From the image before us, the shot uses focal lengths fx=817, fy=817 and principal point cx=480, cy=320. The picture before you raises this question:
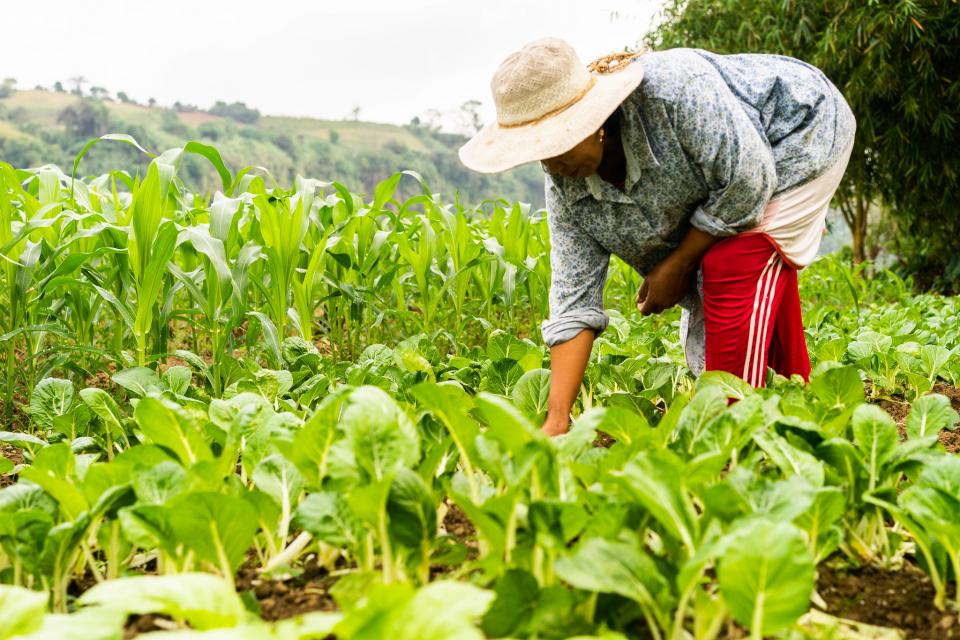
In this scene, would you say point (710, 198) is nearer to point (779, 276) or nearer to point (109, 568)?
point (779, 276)

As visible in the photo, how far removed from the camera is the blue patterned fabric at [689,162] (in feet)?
6.38

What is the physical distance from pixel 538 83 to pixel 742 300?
2.85 feet

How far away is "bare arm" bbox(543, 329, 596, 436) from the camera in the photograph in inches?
72.8

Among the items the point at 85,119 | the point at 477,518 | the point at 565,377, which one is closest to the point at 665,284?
the point at 565,377

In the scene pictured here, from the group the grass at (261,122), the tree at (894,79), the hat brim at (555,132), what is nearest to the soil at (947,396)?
the hat brim at (555,132)

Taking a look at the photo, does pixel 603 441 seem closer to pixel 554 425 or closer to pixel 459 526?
pixel 554 425

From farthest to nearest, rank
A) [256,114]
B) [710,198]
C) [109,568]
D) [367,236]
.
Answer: [256,114], [367,236], [710,198], [109,568]

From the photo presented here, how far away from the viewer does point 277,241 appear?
2830mm

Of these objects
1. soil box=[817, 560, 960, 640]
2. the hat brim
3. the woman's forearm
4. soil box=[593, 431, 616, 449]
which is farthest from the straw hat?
soil box=[817, 560, 960, 640]

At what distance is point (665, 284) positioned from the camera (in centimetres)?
230

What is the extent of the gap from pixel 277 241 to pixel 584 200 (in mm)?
1194

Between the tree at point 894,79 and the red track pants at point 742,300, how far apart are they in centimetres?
636

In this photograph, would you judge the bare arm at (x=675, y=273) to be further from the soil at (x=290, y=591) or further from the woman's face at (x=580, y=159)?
the soil at (x=290, y=591)

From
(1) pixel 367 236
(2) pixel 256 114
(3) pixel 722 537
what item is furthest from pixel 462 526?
(2) pixel 256 114
